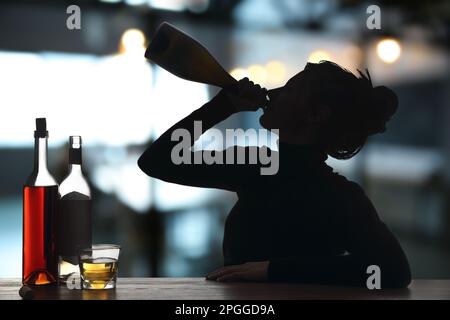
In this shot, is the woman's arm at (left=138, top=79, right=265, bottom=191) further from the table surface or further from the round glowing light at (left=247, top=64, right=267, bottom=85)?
the round glowing light at (left=247, top=64, right=267, bottom=85)

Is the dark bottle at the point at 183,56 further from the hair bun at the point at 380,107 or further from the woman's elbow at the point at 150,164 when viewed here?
the hair bun at the point at 380,107

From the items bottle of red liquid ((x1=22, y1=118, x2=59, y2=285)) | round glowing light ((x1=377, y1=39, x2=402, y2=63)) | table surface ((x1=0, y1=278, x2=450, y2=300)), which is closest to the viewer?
table surface ((x1=0, y1=278, x2=450, y2=300))

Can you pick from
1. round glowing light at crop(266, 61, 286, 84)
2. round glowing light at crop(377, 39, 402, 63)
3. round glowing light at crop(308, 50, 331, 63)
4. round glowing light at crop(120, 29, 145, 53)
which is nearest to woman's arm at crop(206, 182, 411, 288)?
round glowing light at crop(266, 61, 286, 84)

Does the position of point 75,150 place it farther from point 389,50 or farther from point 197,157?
point 389,50

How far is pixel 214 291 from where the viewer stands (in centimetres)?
110

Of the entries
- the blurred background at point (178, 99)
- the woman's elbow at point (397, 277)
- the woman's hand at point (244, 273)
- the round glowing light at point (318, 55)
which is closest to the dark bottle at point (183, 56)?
the woman's hand at point (244, 273)

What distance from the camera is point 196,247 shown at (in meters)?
3.92

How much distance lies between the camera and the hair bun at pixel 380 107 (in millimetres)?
1303

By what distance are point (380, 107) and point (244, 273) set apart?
44 cm

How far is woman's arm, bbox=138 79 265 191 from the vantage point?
1.32 metres

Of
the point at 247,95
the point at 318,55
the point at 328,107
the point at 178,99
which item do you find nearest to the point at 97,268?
the point at 247,95

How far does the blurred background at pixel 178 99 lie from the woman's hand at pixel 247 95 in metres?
2.10

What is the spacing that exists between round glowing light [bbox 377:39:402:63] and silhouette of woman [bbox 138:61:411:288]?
9.64 feet

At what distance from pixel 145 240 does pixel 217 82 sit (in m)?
2.67
